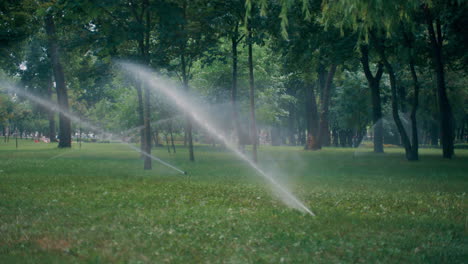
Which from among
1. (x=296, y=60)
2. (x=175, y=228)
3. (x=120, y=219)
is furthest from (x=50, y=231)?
(x=296, y=60)

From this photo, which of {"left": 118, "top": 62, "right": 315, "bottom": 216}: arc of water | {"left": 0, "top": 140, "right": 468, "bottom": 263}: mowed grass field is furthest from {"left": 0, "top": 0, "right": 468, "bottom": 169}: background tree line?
{"left": 0, "top": 140, "right": 468, "bottom": 263}: mowed grass field

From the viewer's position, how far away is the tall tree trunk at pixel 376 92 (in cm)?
3412

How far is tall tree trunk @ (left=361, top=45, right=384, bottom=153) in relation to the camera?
112ft

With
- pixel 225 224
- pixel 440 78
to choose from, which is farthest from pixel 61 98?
pixel 225 224

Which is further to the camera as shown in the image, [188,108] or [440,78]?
[440,78]

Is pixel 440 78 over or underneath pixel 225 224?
over

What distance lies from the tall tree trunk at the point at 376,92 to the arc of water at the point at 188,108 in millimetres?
10299

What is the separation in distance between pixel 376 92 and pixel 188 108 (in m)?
17.0

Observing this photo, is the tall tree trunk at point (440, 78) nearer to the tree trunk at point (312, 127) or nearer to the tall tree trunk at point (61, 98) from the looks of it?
the tree trunk at point (312, 127)

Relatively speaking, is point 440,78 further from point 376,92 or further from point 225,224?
point 225,224

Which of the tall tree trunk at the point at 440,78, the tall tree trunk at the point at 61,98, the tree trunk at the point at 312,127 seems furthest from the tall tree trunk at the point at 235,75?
the tall tree trunk at the point at 61,98

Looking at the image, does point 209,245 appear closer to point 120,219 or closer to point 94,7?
point 120,219

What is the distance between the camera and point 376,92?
39344 millimetres

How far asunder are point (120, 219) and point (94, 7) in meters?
11.4
